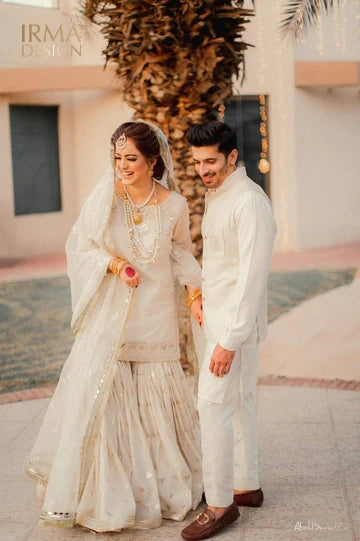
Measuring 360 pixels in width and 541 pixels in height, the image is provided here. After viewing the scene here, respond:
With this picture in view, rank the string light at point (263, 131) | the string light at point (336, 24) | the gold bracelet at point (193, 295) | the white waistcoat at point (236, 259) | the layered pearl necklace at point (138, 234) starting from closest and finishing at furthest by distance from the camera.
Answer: the white waistcoat at point (236, 259) < the layered pearl necklace at point (138, 234) < the gold bracelet at point (193, 295) < the string light at point (336, 24) < the string light at point (263, 131)

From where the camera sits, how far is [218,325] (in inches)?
134

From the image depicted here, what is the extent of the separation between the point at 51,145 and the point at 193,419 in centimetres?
846

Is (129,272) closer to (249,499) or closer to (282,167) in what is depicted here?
(249,499)

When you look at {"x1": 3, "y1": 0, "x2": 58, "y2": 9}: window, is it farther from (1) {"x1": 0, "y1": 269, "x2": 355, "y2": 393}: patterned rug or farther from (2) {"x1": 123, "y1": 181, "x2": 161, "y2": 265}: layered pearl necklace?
(2) {"x1": 123, "y1": 181, "x2": 161, "y2": 265}: layered pearl necklace

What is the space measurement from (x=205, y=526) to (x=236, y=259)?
1.14 meters

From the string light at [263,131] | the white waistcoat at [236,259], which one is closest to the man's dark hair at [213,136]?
the white waistcoat at [236,259]

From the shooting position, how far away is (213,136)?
327cm

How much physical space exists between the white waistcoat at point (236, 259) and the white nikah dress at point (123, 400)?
284 millimetres

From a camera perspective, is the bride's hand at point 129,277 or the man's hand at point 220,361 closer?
the man's hand at point 220,361

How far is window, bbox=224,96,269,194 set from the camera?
37.1 feet

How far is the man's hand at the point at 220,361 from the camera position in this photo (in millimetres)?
3289

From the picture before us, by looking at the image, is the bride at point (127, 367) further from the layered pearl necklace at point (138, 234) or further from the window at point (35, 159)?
the window at point (35, 159)

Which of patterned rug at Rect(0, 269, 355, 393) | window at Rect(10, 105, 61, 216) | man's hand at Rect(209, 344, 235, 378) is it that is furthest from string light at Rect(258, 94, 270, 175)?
man's hand at Rect(209, 344, 235, 378)

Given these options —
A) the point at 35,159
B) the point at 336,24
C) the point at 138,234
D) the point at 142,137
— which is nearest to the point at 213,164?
the point at 142,137
